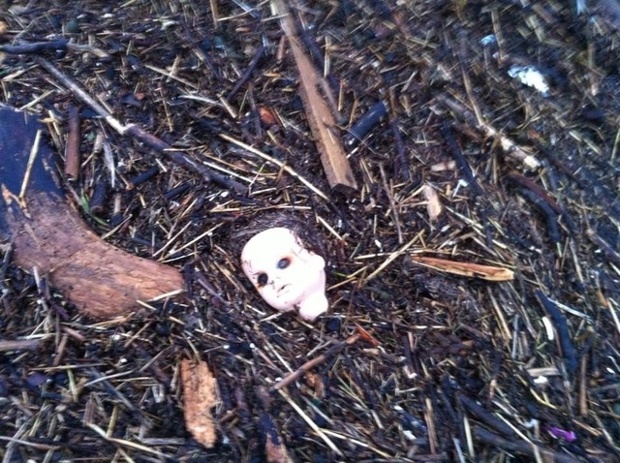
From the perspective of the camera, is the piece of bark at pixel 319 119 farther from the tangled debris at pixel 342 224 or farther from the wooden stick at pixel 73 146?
the wooden stick at pixel 73 146

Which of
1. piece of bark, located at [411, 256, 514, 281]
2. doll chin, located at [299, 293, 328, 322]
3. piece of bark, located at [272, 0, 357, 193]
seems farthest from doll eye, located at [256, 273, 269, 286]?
piece of bark, located at [411, 256, 514, 281]

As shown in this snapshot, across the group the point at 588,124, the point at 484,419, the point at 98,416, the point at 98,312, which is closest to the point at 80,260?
the point at 98,312

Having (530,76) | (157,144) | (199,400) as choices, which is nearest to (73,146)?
(157,144)

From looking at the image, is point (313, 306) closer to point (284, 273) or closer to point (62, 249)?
point (284, 273)

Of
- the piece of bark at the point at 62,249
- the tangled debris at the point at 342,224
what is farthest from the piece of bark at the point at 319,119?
the piece of bark at the point at 62,249

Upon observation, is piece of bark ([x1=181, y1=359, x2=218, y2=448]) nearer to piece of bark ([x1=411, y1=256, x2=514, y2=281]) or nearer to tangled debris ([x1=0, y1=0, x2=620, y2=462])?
tangled debris ([x1=0, y1=0, x2=620, y2=462])

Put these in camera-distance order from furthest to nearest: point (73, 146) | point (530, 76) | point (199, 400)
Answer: point (530, 76) < point (73, 146) < point (199, 400)

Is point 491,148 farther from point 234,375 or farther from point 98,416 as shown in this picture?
point 98,416
